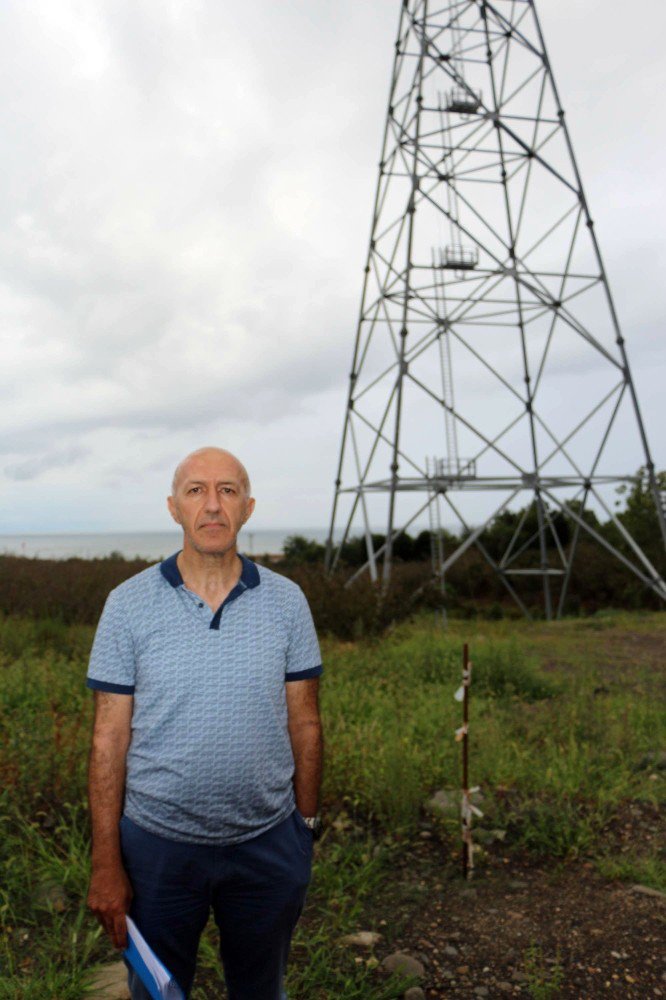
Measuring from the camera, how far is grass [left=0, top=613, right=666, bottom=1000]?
3.46 metres

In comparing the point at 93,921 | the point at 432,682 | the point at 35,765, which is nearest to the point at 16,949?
the point at 93,921

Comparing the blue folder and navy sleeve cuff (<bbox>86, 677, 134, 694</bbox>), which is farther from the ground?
navy sleeve cuff (<bbox>86, 677, 134, 694</bbox>)

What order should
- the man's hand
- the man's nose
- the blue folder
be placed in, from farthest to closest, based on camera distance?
1. the man's nose
2. the man's hand
3. the blue folder

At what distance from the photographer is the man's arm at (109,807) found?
2270 millimetres

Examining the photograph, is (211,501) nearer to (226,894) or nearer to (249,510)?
(249,510)

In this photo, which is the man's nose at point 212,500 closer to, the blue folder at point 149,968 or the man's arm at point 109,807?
the man's arm at point 109,807

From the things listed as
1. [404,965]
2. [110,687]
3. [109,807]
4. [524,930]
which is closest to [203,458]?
[110,687]

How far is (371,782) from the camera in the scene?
479 centimetres

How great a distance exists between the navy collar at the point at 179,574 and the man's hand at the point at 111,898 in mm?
755

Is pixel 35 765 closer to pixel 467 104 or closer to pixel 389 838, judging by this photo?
pixel 389 838

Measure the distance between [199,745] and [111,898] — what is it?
45 cm

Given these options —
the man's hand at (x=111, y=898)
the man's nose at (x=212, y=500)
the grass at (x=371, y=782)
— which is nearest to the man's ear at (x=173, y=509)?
the man's nose at (x=212, y=500)

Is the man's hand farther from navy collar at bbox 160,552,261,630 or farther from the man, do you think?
navy collar at bbox 160,552,261,630

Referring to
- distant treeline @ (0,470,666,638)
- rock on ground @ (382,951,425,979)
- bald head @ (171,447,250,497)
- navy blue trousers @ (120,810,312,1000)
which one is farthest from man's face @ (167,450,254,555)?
distant treeline @ (0,470,666,638)
